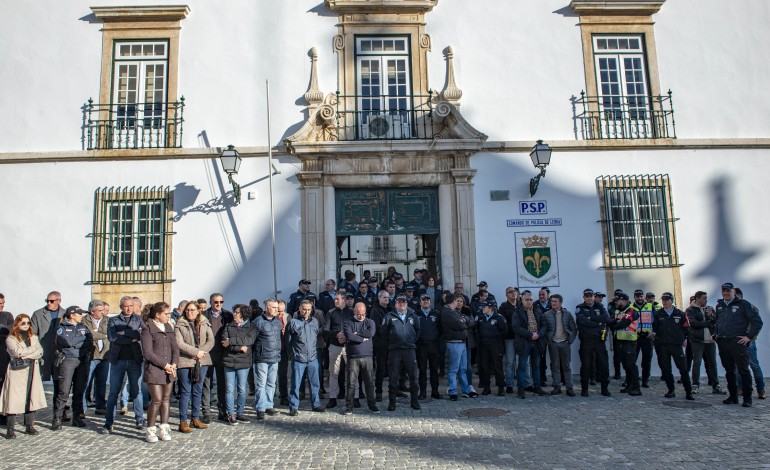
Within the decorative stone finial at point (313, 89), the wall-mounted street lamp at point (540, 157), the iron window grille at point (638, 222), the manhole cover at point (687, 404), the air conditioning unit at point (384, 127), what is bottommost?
the manhole cover at point (687, 404)

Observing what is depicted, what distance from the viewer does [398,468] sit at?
5691 millimetres

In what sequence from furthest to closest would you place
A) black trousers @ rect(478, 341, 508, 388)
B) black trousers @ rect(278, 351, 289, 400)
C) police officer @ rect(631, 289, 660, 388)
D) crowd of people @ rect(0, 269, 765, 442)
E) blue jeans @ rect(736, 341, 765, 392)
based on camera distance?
police officer @ rect(631, 289, 660, 388)
black trousers @ rect(478, 341, 508, 388)
blue jeans @ rect(736, 341, 765, 392)
black trousers @ rect(278, 351, 289, 400)
crowd of people @ rect(0, 269, 765, 442)

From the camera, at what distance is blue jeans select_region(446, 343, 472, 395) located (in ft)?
29.0

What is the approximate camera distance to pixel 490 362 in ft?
30.5

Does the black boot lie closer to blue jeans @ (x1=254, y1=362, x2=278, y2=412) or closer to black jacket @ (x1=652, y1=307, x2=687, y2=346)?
blue jeans @ (x1=254, y1=362, x2=278, y2=412)

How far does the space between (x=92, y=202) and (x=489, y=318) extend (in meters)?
7.71

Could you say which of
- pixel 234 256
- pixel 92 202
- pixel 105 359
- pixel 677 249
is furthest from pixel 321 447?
pixel 677 249

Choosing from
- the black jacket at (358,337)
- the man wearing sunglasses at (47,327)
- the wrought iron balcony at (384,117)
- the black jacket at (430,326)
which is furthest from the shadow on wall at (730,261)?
the man wearing sunglasses at (47,327)

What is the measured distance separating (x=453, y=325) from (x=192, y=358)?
3.75 m

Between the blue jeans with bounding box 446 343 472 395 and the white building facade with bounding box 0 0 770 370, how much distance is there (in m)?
2.47

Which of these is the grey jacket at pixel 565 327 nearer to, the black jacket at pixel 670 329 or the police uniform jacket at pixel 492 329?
the police uniform jacket at pixel 492 329

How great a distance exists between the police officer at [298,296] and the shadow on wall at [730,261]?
728cm

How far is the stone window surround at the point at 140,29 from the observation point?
461 inches

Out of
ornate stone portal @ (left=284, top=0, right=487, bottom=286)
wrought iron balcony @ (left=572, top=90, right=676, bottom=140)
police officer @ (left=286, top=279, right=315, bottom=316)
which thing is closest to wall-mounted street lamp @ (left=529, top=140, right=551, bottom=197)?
ornate stone portal @ (left=284, top=0, right=487, bottom=286)
